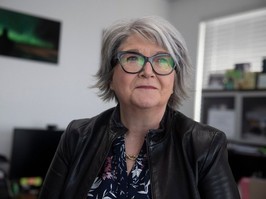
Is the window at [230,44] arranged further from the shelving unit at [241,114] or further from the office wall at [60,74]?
the office wall at [60,74]

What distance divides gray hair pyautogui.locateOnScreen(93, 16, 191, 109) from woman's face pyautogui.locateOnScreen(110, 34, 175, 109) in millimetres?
23

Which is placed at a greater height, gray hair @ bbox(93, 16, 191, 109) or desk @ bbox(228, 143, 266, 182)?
gray hair @ bbox(93, 16, 191, 109)

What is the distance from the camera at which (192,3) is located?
4.10 meters

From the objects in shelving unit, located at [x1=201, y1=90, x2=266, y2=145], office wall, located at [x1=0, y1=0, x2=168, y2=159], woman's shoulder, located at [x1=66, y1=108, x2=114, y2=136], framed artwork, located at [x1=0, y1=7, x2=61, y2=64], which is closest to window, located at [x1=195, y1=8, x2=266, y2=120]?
shelving unit, located at [x1=201, y1=90, x2=266, y2=145]

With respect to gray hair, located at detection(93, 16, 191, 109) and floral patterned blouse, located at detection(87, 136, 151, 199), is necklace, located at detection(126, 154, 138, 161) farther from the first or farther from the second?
gray hair, located at detection(93, 16, 191, 109)

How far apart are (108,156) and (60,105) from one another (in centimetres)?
246

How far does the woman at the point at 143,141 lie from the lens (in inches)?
34.5

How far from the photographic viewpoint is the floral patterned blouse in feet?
2.98

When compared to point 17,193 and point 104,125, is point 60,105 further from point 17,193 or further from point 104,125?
point 104,125

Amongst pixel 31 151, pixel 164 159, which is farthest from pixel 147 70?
pixel 31 151

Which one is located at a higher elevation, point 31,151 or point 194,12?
point 194,12

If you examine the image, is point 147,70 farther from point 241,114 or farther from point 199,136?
point 241,114

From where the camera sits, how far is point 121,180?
3.08 feet

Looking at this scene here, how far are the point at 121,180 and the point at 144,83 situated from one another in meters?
0.29
